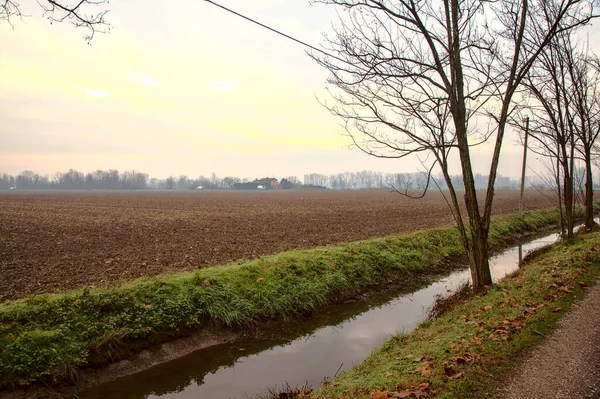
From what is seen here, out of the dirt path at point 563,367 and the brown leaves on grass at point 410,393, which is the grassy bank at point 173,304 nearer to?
the brown leaves on grass at point 410,393

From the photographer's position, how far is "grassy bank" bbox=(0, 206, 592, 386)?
22.9 feet

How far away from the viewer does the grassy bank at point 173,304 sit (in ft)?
22.9

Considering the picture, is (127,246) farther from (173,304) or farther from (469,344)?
(469,344)

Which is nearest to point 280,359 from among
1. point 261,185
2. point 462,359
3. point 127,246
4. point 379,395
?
point 379,395

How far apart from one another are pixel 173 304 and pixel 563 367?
24.8 ft

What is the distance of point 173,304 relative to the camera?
9.08 metres

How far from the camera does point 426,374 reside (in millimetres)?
5008

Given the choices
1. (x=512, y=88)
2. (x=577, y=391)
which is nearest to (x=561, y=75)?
(x=512, y=88)

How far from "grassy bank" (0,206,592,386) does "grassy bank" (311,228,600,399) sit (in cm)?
367

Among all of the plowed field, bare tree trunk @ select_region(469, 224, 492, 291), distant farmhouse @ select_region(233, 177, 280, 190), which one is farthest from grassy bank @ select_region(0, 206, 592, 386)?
distant farmhouse @ select_region(233, 177, 280, 190)

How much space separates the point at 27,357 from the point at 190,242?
37.4 ft

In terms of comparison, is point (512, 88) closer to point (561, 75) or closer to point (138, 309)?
point (561, 75)

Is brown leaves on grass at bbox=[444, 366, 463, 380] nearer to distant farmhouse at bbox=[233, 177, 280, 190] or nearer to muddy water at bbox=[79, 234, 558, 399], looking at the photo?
muddy water at bbox=[79, 234, 558, 399]

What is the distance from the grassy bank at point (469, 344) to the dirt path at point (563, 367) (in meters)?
0.20
